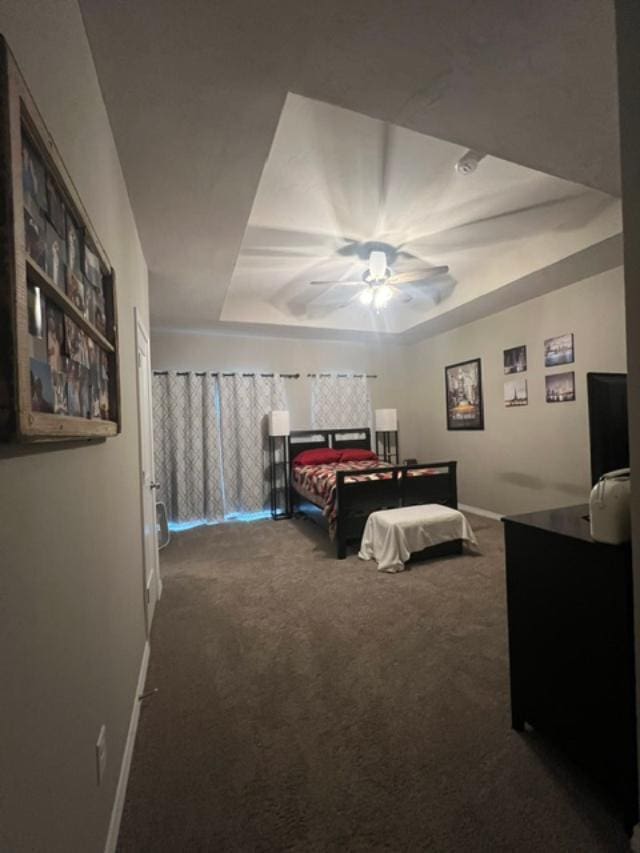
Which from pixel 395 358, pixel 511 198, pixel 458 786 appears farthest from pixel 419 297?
pixel 458 786

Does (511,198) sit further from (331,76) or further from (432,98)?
(331,76)

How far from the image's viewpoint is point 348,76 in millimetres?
1330

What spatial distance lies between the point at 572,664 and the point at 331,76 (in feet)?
7.51

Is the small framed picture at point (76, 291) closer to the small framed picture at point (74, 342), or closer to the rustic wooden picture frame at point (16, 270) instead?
the small framed picture at point (74, 342)

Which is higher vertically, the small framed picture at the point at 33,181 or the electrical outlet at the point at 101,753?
the small framed picture at the point at 33,181

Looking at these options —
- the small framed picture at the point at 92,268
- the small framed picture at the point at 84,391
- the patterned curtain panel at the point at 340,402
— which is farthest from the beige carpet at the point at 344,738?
the patterned curtain panel at the point at 340,402

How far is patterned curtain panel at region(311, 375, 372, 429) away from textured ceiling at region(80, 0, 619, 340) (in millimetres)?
3593

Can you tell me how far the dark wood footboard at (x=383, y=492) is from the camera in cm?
343

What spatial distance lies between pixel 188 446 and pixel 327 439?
1979mm

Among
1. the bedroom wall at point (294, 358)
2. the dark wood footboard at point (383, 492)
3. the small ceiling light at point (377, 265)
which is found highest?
the small ceiling light at point (377, 265)

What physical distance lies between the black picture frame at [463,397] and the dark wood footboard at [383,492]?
1.23m

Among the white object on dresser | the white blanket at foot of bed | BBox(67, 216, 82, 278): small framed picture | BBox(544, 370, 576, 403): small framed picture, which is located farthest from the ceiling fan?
BBox(67, 216, 82, 278): small framed picture

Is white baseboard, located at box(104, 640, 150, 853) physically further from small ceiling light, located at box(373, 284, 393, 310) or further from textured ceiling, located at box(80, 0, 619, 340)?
small ceiling light, located at box(373, 284, 393, 310)

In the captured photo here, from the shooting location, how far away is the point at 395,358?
19.6 feet
